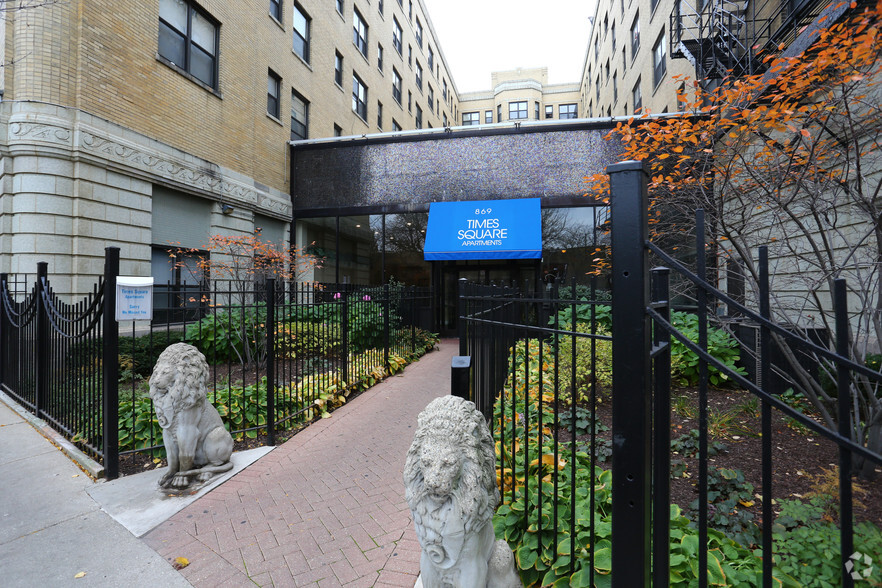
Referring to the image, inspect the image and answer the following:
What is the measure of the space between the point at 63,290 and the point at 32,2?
5.60 meters

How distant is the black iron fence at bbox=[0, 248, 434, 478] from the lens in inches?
162

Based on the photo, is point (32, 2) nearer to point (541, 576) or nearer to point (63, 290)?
point (63, 290)

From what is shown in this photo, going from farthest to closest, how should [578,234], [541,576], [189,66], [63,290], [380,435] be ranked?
[578,234], [189,66], [63,290], [380,435], [541,576]

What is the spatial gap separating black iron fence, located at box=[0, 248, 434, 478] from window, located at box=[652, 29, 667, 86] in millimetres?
13744

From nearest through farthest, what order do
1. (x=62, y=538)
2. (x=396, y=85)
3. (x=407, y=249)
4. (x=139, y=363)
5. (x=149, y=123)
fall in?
(x=62, y=538), (x=139, y=363), (x=149, y=123), (x=407, y=249), (x=396, y=85)

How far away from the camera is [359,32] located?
65.1 ft

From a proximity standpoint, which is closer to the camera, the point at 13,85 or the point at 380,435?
the point at 380,435

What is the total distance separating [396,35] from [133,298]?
2594cm

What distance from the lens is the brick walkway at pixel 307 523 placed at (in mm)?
2625

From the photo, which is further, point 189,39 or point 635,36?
point 635,36

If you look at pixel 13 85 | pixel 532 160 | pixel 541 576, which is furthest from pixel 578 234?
pixel 13 85

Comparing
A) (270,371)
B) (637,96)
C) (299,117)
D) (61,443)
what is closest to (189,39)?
(299,117)

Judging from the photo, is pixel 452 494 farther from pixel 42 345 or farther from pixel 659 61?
pixel 659 61

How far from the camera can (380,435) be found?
489 centimetres
